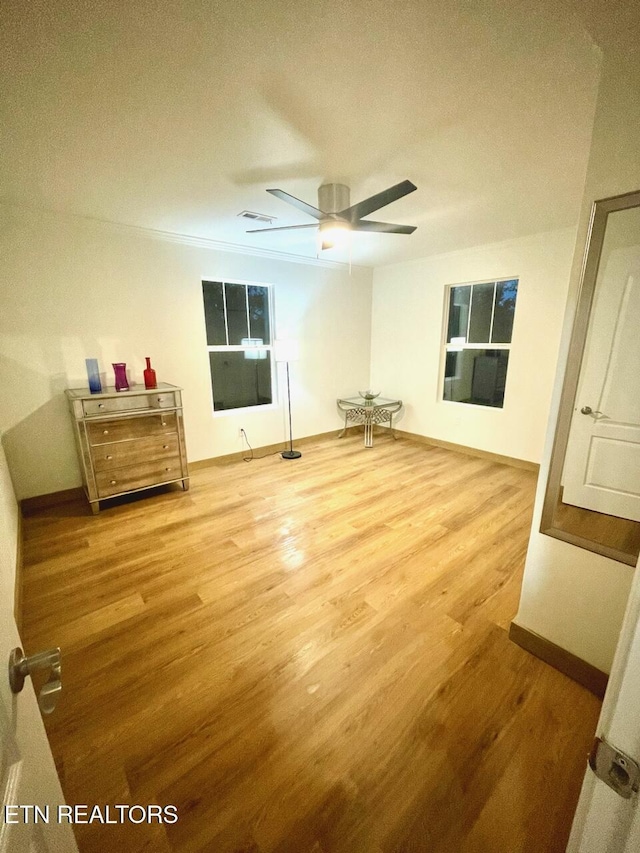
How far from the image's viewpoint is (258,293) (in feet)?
13.8

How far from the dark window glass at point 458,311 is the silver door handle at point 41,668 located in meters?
4.66

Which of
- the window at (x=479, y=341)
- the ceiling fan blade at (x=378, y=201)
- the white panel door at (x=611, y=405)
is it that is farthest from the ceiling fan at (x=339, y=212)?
the window at (x=479, y=341)

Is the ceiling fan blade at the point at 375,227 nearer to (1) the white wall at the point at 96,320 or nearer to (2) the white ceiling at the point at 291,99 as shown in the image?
(2) the white ceiling at the point at 291,99

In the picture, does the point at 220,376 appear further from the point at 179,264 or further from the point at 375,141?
the point at 375,141

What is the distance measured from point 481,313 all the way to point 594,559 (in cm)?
344

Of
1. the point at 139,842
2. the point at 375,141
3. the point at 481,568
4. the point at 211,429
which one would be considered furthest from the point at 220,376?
the point at 139,842

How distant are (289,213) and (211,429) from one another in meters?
2.44

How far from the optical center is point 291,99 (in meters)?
1.49

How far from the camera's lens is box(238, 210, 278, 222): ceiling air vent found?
9.12ft

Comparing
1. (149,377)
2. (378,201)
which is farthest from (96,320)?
(378,201)

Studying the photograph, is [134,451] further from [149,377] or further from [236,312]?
[236,312]

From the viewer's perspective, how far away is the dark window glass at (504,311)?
3773mm

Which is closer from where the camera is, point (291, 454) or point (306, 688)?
point (306, 688)

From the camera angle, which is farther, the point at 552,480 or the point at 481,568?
the point at 481,568
